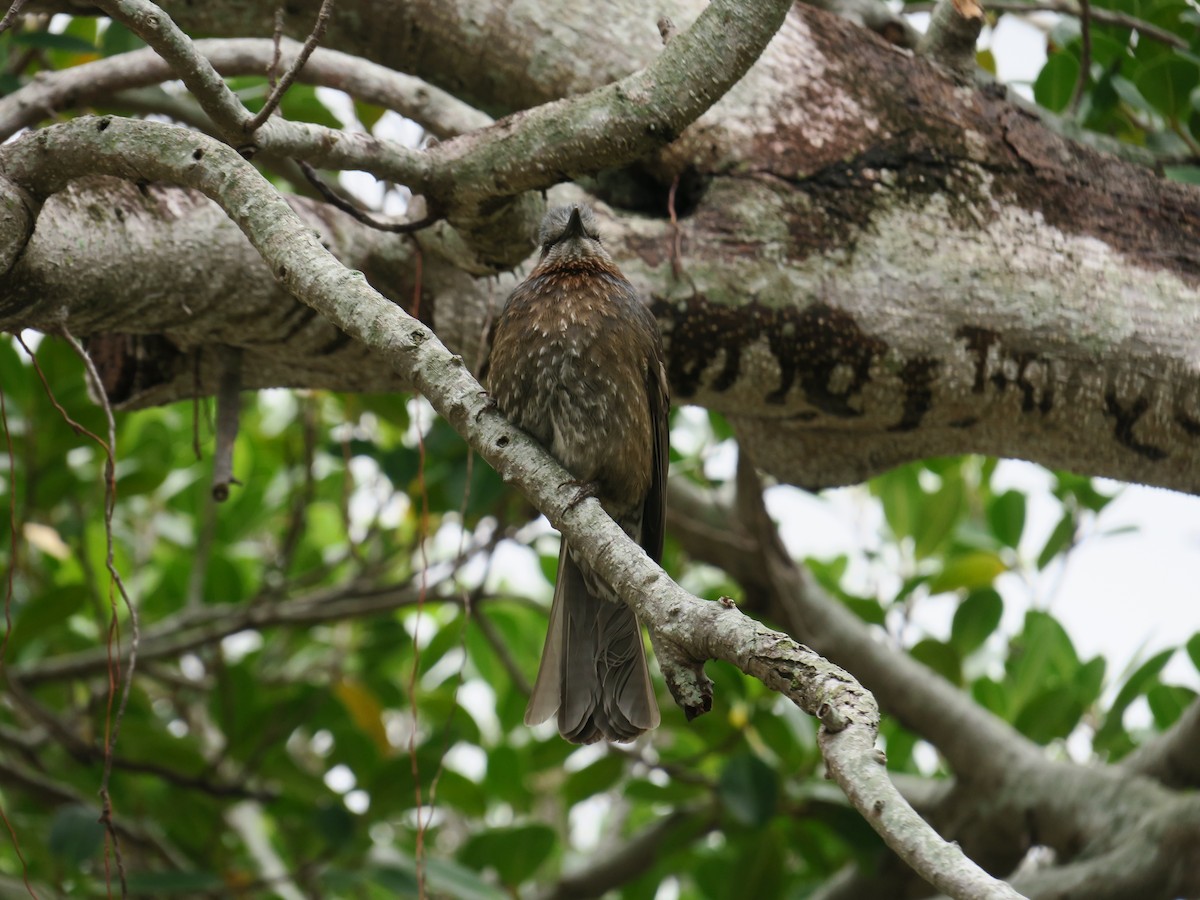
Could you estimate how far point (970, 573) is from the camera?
12.4ft

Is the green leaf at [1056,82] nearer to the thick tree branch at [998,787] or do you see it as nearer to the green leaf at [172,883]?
the thick tree branch at [998,787]

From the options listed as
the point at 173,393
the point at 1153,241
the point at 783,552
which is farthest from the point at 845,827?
the point at 173,393

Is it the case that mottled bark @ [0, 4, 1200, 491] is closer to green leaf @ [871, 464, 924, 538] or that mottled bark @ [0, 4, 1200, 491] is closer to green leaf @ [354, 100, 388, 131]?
green leaf @ [354, 100, 388, 131]

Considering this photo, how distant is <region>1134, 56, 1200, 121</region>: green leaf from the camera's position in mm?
2625

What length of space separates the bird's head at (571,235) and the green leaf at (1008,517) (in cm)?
197

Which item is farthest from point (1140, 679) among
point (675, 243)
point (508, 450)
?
point (508, 450)

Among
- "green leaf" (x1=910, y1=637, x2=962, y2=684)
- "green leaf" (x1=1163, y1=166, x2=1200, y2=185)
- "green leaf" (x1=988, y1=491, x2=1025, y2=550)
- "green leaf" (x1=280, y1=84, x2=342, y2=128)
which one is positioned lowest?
"green leaf" (x1=910, y1=637, x2=962, y2=684)

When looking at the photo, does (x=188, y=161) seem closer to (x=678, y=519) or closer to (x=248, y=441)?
(x=678, y=519)

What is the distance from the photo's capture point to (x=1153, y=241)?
2498 mm

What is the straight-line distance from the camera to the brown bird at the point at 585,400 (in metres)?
2.42

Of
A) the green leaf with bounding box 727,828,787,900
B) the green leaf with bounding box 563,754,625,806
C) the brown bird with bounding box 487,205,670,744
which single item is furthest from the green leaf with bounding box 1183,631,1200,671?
the brown bird with bounding box 487,205,670,744

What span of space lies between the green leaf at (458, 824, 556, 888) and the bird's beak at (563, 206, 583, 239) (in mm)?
1760

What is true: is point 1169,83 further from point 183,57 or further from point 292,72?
point 183,57

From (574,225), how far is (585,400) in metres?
0.34
